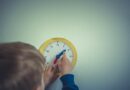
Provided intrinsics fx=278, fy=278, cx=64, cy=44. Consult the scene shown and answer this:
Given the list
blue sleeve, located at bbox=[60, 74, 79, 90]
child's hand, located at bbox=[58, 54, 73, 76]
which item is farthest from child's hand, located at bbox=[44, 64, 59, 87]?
blue sleeve, located at bbox=[60, 74, 79, 90]

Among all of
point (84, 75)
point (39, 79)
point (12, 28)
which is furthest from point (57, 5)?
point (39, 79)

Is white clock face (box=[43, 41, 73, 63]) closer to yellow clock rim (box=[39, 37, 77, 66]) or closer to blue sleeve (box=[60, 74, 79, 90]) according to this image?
yellow clock rim (box=[39, 37, 77, 66])

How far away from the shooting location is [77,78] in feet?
4.64

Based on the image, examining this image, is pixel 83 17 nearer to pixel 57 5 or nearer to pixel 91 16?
pixel 91 16

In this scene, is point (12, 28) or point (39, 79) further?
point (12, 28)

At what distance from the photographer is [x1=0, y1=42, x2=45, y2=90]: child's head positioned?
71 centimetres

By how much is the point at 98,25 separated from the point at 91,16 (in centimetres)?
6

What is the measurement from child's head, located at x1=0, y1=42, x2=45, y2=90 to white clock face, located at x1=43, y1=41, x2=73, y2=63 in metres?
0.64

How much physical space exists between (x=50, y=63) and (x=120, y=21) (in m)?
0.41

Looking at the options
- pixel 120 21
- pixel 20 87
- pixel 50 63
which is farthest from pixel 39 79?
pixel 120 21

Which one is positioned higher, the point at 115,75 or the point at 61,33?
the point at 61,33

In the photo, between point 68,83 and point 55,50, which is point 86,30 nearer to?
point 55,50

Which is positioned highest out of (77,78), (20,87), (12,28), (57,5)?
(57,5)

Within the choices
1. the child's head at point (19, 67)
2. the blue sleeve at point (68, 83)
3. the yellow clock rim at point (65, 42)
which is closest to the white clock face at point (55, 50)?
the yellow clock rim at point (65, 42)
